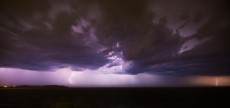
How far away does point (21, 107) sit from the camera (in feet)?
268

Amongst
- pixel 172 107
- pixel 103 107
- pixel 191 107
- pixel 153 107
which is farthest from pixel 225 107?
pixel 103 107

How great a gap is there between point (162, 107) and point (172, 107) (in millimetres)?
4033

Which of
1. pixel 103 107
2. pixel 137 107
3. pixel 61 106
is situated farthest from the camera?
pixel 137 107

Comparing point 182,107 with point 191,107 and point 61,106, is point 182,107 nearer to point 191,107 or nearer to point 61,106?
point 191,107

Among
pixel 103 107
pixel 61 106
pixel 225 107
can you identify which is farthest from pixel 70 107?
pixel 225 107

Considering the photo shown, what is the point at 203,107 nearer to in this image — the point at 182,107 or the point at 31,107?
the point at 182,107

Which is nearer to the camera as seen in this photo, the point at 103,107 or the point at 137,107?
the point at 103,107

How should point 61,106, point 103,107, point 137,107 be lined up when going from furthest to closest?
point 137,107
point 103,107
point 61,106

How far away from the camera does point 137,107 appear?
84.4 m

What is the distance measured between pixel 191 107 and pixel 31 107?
65.0m

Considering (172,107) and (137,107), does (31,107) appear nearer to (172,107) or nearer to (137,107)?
(137,107)

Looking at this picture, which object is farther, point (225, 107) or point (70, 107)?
point (225, 107)

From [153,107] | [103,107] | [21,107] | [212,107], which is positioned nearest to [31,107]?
[21,107]

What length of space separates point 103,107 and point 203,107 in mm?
41618
